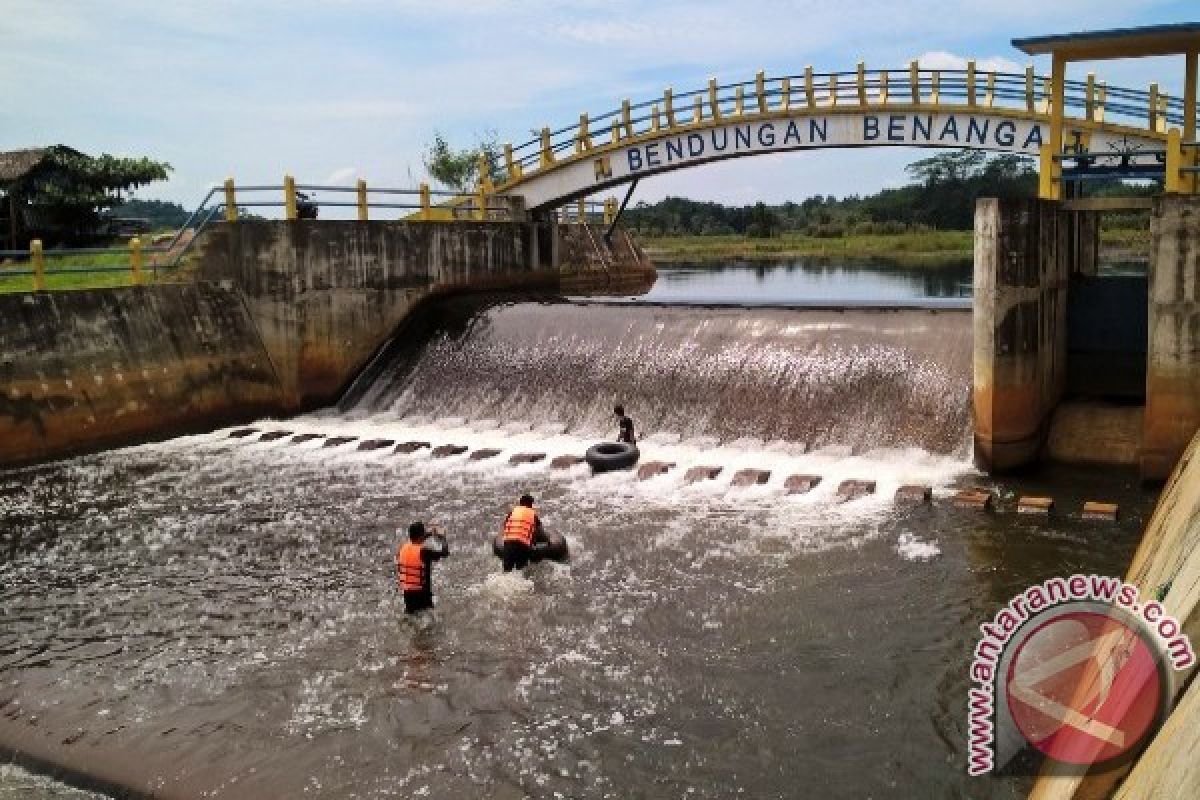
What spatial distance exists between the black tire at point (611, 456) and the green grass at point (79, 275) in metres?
10.2

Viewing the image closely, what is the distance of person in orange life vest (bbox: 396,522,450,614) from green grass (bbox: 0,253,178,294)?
39.5 ft

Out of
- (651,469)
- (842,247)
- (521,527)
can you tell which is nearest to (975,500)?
(651,469)

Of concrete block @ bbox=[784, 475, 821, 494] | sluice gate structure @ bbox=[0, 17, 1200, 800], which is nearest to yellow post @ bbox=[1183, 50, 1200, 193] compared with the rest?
sluice gate structure @ bbox=[0, 17, 1200, 800]

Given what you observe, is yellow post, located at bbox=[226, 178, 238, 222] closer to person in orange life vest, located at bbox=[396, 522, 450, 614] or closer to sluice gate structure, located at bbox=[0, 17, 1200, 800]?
sluice gate structure, located at bbox=[0, 17, 1200, 800]

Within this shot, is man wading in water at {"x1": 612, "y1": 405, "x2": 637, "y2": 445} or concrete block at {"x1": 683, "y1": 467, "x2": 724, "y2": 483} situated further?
man wading in water at {"x1": 612, "y1": 405, "x2": 637, "y2": 445}

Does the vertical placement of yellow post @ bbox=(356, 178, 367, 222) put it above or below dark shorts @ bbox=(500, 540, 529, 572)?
above

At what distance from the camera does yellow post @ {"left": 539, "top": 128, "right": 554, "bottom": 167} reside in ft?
88.5

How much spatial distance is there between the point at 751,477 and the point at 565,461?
3203 millimetres

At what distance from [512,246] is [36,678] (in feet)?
65.5

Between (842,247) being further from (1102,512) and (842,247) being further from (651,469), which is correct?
(1102,512)

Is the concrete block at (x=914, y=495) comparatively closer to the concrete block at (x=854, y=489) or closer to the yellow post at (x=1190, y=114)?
the concrete block at (x=854, y=489)

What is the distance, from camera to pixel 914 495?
540 inches

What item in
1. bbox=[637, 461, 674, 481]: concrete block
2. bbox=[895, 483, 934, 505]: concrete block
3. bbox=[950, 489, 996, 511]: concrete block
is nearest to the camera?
bbox=[950, 489, 996, 511]: concrete block

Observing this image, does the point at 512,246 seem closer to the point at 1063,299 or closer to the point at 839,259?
the point at 1063,299
